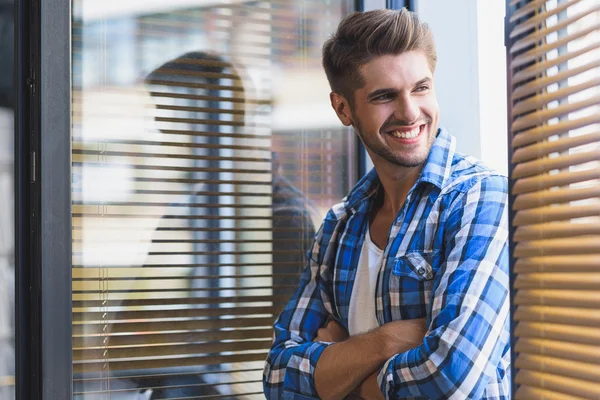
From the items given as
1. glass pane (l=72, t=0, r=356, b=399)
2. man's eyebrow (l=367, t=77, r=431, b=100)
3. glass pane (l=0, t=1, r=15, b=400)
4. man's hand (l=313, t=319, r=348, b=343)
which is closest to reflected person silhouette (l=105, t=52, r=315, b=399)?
glass pane (l=72, t=0, r=356, b=399)

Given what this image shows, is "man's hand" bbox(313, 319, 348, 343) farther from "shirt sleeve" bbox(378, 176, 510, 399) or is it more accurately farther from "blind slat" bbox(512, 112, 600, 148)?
"blind slat" bbox(512, 112, 600, 148)

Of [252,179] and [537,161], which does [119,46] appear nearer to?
[252,179]

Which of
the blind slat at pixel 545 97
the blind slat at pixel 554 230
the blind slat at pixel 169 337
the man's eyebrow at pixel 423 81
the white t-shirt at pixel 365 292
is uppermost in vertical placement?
the man's eyebrow at pixel 423 81

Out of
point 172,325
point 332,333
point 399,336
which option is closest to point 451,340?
point 399,336

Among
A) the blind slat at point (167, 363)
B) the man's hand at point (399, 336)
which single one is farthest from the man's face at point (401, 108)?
the blind slat at point (167, 363)

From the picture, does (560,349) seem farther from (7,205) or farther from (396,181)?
(7,205)

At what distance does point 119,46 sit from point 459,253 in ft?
3.92

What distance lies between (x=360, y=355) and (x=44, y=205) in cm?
98

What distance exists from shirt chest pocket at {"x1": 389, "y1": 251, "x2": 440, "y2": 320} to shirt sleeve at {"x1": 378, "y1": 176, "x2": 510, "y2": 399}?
0.21 ft

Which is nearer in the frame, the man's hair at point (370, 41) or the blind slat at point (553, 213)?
the blind slat at point (553, 213)

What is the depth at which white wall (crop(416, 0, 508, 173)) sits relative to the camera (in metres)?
2.23

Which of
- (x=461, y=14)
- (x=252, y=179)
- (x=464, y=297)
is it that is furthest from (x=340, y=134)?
(x=464, y=297)

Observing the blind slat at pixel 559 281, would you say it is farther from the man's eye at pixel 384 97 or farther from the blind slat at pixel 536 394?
the man's eye at pixel 384 97

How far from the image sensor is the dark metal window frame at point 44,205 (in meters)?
2.08
